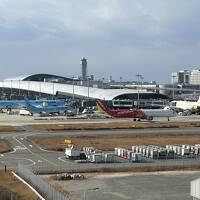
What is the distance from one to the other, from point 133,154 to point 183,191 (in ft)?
68.7

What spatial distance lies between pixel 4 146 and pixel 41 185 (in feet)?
118

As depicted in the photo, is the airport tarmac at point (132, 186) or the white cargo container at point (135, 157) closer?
the airport tarmac at point (132, 186)

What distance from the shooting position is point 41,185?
47.5 meters

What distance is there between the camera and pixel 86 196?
1865 inches

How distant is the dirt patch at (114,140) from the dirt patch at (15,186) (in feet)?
78.5

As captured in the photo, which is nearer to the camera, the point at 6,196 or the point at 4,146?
the point at 6,196

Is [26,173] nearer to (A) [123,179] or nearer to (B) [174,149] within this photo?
(A) [123,179]

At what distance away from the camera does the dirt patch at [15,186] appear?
46.0 m

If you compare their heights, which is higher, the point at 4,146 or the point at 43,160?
the point at 4,146

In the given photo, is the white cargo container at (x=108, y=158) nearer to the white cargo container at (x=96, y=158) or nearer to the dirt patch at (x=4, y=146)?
the white cargo container at (x=96, y=158)

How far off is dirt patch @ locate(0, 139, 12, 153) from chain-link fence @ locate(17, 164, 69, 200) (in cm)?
1871

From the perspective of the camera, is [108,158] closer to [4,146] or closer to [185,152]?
[185,152]

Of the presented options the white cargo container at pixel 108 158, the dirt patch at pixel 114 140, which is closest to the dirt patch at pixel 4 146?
the dirt patch at pixel 114 140

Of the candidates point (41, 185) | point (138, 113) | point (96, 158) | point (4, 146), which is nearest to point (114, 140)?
point (4, 146)
